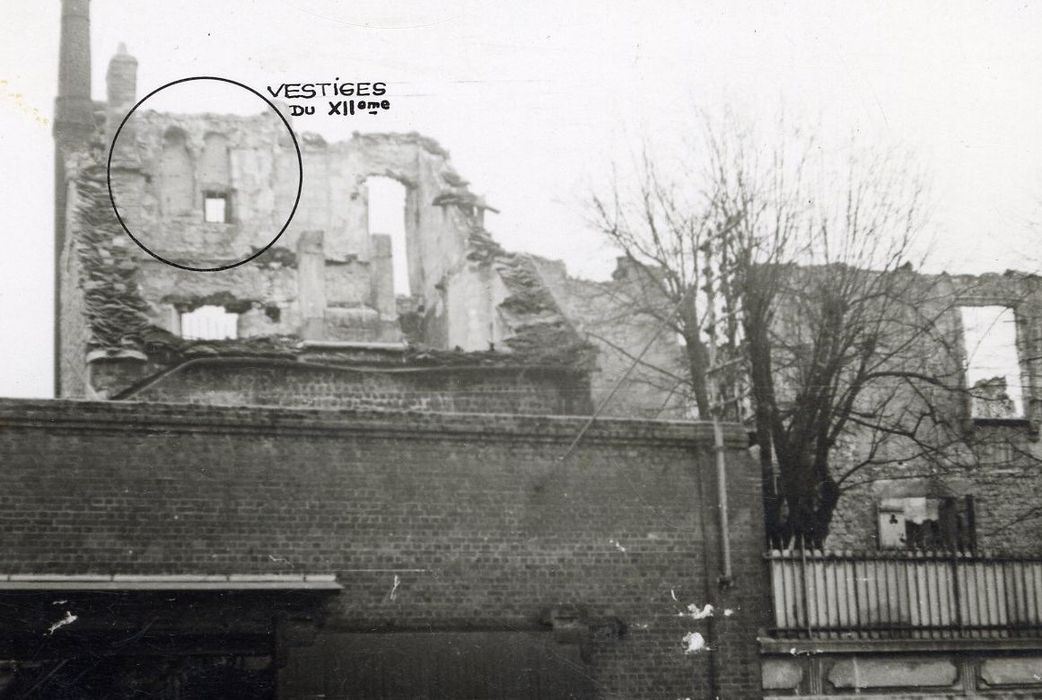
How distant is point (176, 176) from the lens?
27.0m

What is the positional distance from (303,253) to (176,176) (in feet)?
11.3

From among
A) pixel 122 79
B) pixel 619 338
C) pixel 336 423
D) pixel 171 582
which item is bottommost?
pixel 171 582

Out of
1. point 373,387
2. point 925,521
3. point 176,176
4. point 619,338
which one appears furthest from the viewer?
point 619,338

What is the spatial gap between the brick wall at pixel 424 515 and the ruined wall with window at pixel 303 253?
5.59m

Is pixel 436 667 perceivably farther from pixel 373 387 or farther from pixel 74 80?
pixel 74 80

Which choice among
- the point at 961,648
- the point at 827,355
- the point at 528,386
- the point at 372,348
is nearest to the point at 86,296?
the point at 372,348

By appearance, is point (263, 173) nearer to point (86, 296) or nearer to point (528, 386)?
point (86, 296)

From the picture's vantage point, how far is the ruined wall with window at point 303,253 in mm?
20406

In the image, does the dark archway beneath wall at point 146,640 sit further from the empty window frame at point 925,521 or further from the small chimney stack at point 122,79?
Result: the small chimney stack at point 122,79

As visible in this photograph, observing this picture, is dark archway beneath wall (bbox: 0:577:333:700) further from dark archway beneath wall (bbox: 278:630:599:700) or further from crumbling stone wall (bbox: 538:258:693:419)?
crumbling stone wall (bbox: 538:258:693:419)

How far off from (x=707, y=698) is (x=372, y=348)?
30.1 feet

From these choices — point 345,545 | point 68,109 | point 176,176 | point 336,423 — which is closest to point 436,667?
point 345,545

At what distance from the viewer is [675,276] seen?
786 inches

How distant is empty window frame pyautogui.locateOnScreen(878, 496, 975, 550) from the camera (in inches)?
987
